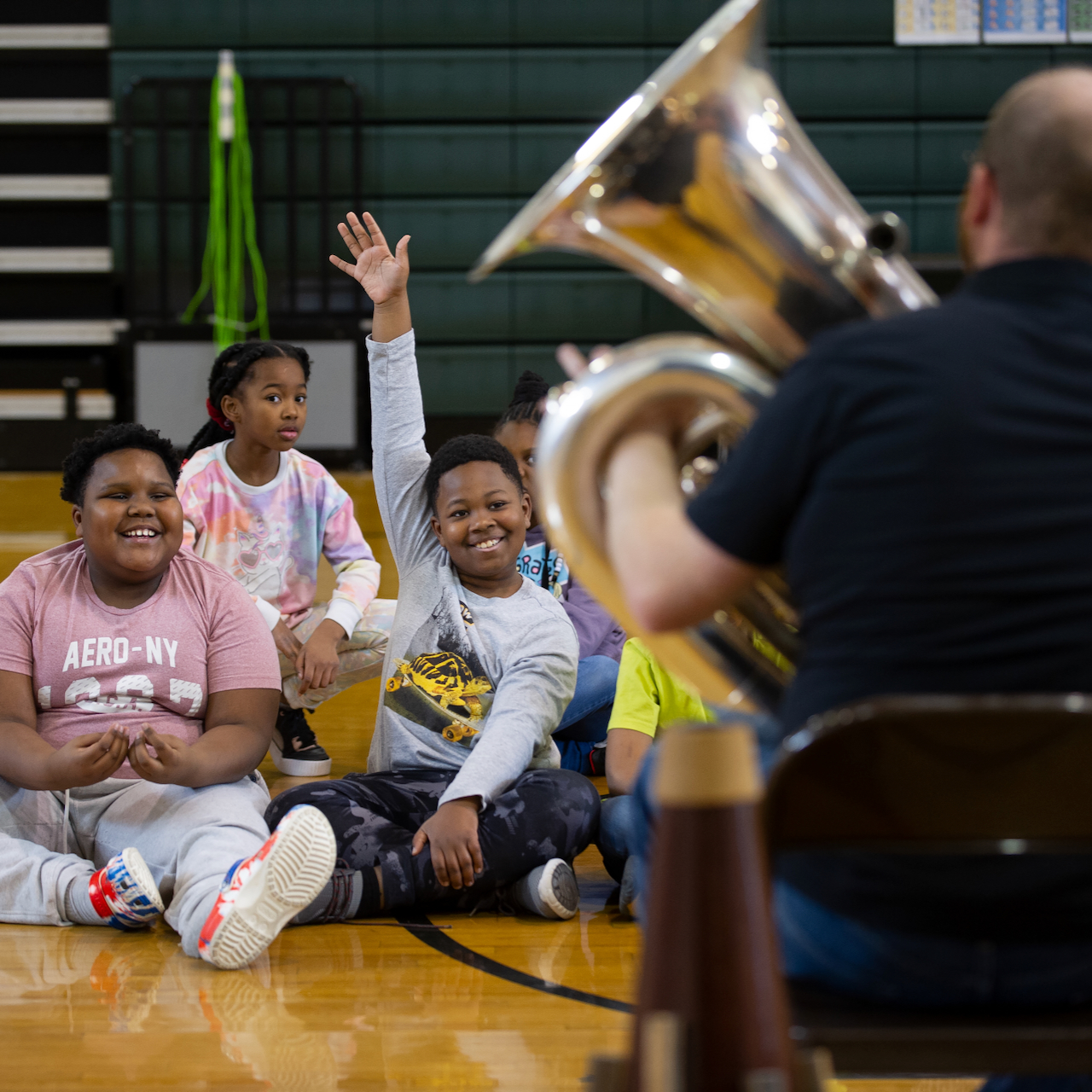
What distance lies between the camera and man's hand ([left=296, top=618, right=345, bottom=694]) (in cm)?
244

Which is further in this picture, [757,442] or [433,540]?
[433,540]

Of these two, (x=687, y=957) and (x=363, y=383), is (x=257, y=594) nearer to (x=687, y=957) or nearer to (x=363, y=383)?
(x=687, y=957)

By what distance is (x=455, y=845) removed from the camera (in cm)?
165

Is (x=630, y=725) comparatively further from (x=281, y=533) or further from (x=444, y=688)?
(x=281, y=533)

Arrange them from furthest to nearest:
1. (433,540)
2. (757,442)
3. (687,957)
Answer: (433,540) → (757,442) → (687,957)

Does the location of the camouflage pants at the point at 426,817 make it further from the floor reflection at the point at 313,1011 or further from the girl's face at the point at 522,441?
the girl's face at the point at 522,441

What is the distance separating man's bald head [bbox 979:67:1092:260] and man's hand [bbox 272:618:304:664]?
1.92 m

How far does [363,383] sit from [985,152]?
5.74m

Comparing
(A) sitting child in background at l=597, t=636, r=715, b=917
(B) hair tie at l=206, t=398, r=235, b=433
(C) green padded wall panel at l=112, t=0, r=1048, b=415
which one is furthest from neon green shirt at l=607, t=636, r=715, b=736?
(C) green padded wall panel at l=112, t=0, r=1048, b=415

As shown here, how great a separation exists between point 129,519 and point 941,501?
1.37 m

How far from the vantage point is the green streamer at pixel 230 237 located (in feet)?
20.8

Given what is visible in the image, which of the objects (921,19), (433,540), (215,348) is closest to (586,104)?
(921,19)

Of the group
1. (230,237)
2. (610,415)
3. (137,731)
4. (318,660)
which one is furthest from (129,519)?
(230,237)

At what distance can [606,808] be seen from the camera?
1.80 metres
